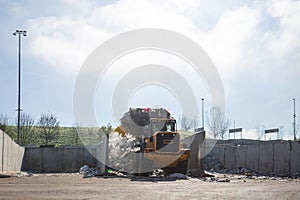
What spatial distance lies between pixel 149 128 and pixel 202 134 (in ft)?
12.8

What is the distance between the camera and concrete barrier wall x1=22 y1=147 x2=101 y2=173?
3616 cm

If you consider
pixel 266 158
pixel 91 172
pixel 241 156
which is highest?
pixel 266 158

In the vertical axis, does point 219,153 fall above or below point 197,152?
below

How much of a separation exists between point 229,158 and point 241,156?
256 cm

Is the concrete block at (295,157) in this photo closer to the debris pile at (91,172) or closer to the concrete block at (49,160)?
the debris pile at (91,172)

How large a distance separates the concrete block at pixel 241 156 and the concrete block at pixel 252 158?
1.63ft

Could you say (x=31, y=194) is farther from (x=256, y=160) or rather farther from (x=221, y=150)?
(x=221, y=150)

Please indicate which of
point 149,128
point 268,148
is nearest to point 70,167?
point 149,128

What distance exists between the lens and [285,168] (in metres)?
25.0

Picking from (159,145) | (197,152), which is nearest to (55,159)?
(197,152)

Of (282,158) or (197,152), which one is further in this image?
(197,152)

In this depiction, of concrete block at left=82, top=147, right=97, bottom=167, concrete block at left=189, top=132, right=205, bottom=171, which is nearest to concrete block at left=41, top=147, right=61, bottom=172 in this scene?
concrete block at left=82, top=147, right=97, bottom=167

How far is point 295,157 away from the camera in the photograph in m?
24.2

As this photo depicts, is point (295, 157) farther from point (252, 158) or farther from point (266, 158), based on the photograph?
point (252, 158)
